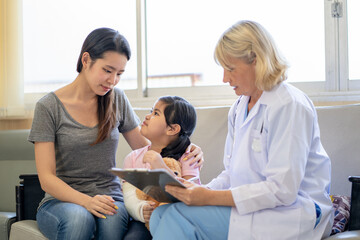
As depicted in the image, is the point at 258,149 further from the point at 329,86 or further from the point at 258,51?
the point at 329,86

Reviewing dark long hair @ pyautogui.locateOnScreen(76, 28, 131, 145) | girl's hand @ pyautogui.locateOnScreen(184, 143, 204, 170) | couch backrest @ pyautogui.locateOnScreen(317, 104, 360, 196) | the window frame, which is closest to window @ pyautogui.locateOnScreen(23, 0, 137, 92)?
the window frame

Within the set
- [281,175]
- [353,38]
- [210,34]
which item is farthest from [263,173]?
[210,34]

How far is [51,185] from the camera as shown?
1.79 metres

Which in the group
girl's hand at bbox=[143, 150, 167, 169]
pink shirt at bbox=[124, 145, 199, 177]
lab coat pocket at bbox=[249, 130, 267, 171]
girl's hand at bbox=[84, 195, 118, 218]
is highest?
lab coat pocket at bbox=[249, 130, 267, 171]

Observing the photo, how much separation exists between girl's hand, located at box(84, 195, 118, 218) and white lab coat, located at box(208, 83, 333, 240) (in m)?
0.52

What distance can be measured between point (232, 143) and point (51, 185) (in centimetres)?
71

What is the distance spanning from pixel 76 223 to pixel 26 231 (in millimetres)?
314

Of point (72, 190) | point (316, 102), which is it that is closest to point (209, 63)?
point (316, 102)

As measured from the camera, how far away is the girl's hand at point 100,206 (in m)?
1.74

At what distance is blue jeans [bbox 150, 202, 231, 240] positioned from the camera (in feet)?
4.73

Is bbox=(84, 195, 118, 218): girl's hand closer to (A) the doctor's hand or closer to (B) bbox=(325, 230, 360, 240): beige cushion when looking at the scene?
(A) the doctor's hand

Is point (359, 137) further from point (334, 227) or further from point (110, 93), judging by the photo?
point (110, 93)

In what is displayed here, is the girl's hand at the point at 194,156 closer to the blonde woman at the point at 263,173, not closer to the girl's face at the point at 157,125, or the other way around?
the girl's face at the point at 157,125

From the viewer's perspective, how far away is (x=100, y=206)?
68.9 inches
